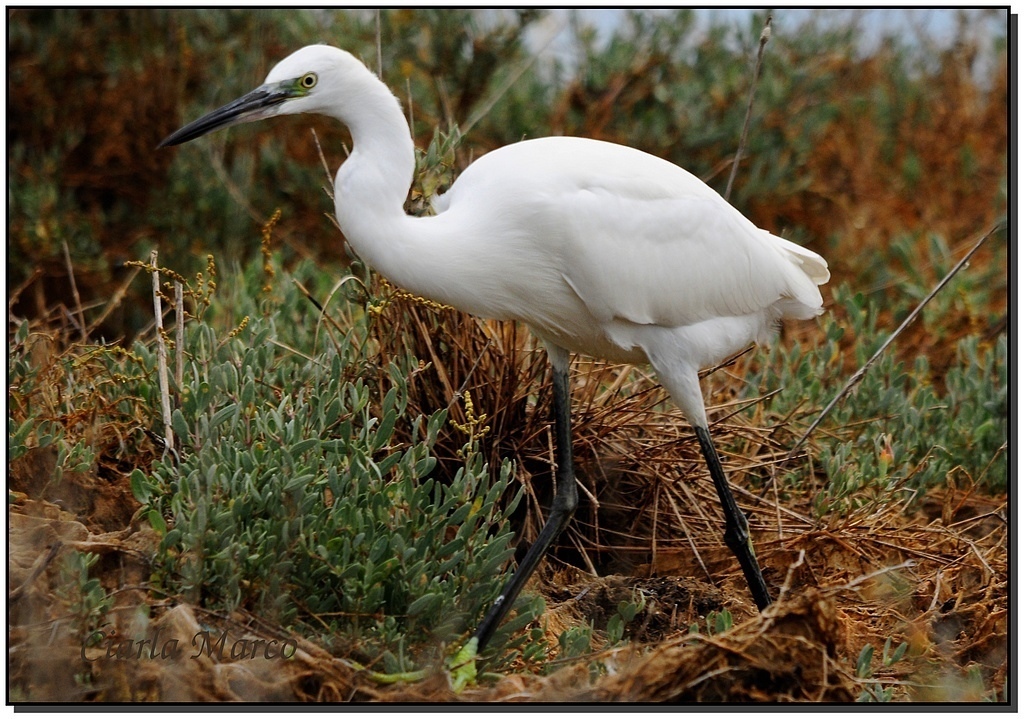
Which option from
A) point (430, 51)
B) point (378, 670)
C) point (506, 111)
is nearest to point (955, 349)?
point (506, 111)

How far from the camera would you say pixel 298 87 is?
8.91ft

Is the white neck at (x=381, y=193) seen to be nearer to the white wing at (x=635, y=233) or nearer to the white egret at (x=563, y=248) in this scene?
the white egret at (x=563, y=248)

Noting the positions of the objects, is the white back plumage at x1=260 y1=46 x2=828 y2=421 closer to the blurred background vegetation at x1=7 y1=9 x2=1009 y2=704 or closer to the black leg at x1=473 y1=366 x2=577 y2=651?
the black leg at x1=473 y1=366 x2=577 y2=651

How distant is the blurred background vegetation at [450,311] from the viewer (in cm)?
298

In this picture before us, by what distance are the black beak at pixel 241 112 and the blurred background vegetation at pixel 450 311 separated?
1.69ft

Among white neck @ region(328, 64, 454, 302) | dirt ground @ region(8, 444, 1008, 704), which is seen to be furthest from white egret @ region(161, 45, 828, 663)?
dirt ground @ region(8, 444, 1008, 704)

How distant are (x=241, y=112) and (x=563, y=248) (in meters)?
0.83

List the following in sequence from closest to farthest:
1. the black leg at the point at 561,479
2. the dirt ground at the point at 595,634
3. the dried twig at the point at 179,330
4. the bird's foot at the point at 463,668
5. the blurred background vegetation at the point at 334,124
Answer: the dirt ground at the point at 595,634 → the bird's foot at the point at 463,668 → the dried twig at the point at 179,330 → the black leg at the point at 561,479 → the blurred background vegetation at the point at 334,124

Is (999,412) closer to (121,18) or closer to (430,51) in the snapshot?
(430,51)

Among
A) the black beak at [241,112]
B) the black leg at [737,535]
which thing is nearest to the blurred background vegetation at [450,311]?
the black leg at [737,535]

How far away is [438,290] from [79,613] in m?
1.05

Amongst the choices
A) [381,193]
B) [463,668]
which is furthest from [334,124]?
[463,668]

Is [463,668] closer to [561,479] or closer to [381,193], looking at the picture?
[561,479]

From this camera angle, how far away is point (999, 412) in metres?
3.89
